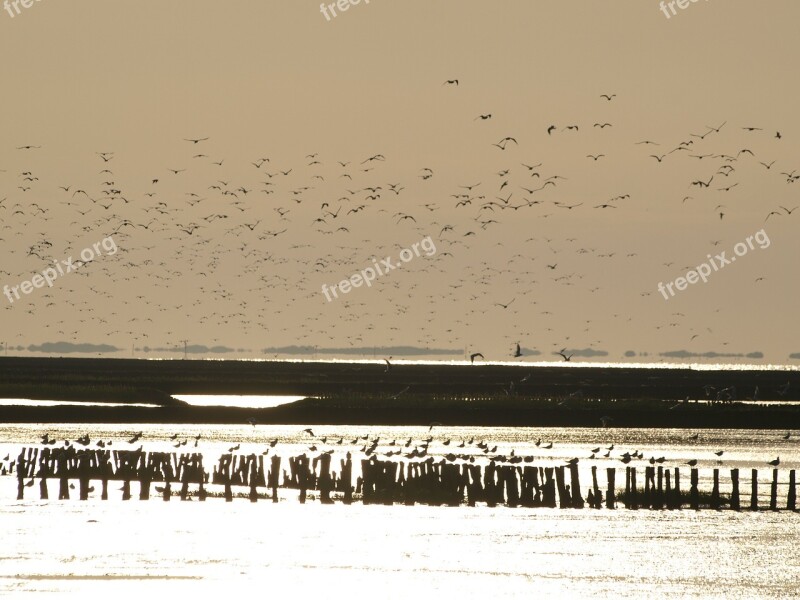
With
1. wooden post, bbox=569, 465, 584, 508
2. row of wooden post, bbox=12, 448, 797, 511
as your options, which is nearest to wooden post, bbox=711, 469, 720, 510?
row of wooden post, bbox=12, 448, 797, 511

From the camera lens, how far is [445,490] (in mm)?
52125

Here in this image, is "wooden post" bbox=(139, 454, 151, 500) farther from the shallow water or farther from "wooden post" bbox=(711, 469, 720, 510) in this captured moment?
"wooden post" bbox=(711, 469, 720, 510)

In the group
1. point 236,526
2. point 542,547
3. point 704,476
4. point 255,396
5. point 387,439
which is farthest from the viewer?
point 255,396

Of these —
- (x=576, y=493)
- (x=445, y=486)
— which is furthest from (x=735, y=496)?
(x=445, y=486)

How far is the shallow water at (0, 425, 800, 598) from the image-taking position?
1339 inches

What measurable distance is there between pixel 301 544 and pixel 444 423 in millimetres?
63262

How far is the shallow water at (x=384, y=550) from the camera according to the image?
3400 centimetres

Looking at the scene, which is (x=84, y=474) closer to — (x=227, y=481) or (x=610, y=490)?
(x=227, y=481)

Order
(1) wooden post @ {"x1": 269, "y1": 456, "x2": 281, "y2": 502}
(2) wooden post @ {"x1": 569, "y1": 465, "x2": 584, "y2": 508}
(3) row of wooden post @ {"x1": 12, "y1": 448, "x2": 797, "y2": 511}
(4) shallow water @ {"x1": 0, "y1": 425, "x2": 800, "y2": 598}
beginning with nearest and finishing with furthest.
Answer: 1. (4) shallow water @ {"x1": 0, "y1": 425, "x2": 800, "y2": 598}
2. (2) wooden post @ {"x1": 569, "y1": 465, "x2": 584, "y2": 508}
3. (3) row of wooden post @ {"x1": 12, "y1": 448, "x2": 797, "y2": 511}
4. (1) wooden post @ {"x1": 269, "y1": 456, "x2": 281, "y2": 502}

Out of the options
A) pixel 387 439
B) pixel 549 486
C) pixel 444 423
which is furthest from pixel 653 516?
pixel 444 423

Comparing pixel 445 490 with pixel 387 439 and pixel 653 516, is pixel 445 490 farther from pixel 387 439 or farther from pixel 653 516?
pixel 387 439

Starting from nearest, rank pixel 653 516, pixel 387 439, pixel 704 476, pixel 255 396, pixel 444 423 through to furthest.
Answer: pixel 653 516, pixel 704 476, pixel 387 439, pixel 444 423, pixel 255 396

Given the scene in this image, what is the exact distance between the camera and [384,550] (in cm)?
3938

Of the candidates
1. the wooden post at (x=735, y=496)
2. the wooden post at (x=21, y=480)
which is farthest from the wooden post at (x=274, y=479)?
the wooden post at (x=735, y=496)
